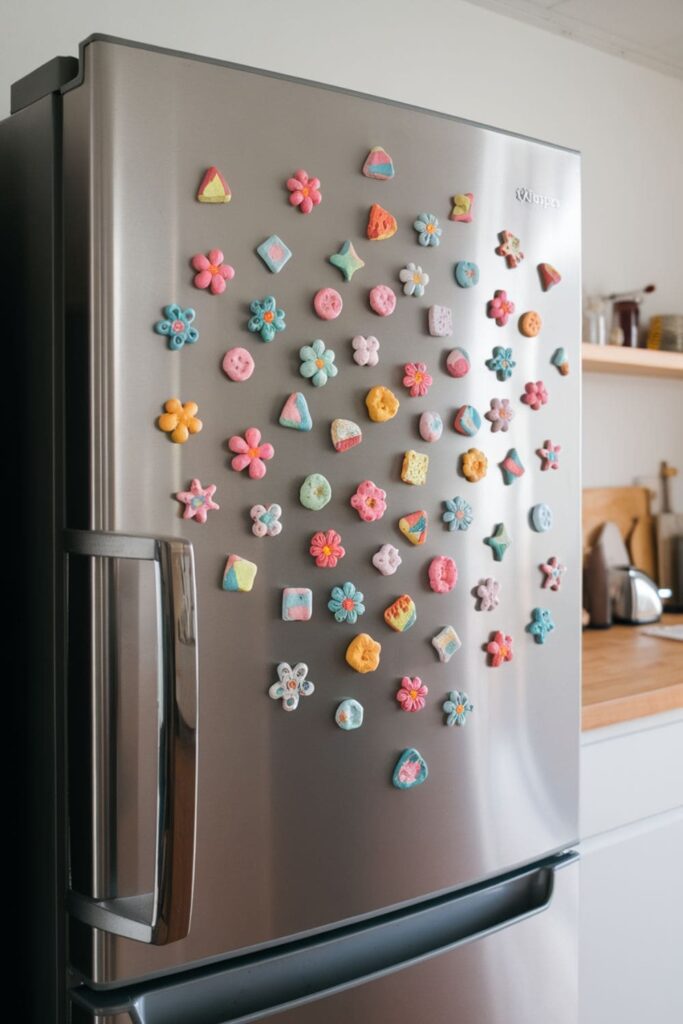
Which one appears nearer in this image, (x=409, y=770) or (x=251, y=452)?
(x=251, y=452)

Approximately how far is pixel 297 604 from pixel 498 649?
316 mm

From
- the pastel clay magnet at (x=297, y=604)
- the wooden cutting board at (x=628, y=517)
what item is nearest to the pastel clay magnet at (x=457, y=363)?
the pastel clay magnet at (x=297, y=604)

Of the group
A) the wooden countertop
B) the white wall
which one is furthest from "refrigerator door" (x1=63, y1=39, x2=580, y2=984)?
the white wall

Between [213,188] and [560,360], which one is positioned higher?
[213,188]

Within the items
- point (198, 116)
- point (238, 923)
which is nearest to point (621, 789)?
point (238, 923)

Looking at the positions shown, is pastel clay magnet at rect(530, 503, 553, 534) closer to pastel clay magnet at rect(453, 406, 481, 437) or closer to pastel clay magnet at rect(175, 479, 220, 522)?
pastel clay magnet at rect(453, 406, 481, 437)

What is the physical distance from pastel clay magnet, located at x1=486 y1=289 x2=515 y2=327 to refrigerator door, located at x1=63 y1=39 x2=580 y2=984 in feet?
0.05

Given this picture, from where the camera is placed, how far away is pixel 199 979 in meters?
1.09

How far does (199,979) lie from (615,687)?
96cm

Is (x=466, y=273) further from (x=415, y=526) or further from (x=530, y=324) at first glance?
(x=415, y=526)

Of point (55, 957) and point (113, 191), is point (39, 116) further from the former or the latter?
point (55, 957)

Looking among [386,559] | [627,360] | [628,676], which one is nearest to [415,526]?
[386,559]

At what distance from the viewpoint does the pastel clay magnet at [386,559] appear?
118 cm

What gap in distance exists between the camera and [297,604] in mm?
1119
